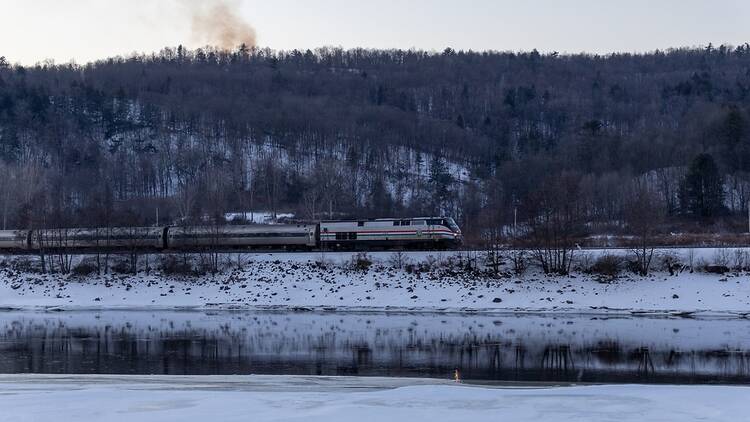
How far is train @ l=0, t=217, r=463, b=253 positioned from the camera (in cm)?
5906

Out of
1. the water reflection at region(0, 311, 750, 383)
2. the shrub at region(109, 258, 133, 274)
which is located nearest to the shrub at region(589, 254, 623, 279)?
the water reflection at region(0, 311, 750, 383)

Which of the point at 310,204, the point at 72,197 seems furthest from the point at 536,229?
the point at 72,197

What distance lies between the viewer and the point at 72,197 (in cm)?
12438

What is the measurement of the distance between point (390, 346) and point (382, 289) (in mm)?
18786

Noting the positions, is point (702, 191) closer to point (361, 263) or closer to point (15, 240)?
point (361, 263)

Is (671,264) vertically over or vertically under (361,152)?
under

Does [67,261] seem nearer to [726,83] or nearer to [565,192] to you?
[565,192]

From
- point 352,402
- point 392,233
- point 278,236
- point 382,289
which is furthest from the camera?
point 278,236

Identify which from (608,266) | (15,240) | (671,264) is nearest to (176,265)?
(15,240)

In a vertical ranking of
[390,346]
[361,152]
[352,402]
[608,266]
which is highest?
[361,152]

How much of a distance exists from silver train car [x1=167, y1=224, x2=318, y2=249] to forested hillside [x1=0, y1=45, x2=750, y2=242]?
578 centimetres

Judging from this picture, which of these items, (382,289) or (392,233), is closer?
(382,289)

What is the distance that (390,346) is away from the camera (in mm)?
31438

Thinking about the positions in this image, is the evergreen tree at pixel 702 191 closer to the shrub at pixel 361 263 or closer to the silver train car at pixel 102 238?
the shrub at pixel 361 263
